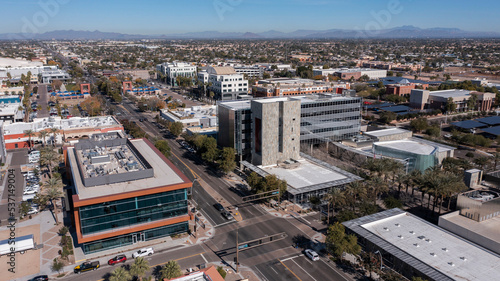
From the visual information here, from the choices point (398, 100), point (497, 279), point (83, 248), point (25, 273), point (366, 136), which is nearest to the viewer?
point (497, 279)

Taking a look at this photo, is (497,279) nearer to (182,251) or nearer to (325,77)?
(182,251)

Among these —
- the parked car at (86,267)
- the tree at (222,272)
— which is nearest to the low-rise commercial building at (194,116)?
the parked car at (86,267)

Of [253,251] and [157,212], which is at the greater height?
[157,212]

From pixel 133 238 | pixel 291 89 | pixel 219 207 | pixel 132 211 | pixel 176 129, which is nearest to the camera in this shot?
pixel 132 211

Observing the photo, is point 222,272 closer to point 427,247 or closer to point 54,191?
point 427,247

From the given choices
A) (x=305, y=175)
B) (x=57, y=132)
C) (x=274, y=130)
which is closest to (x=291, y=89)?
(x=274, y=130)

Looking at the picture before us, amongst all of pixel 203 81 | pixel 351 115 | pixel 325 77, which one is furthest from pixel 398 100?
pixel 203 81
